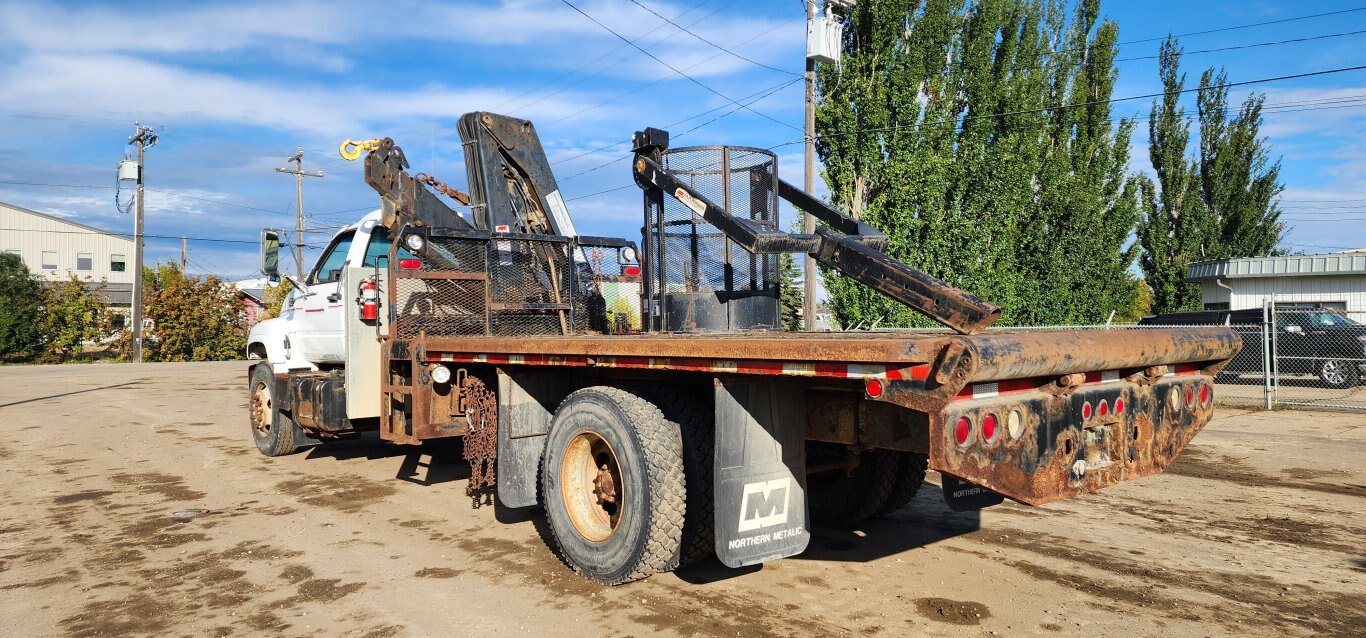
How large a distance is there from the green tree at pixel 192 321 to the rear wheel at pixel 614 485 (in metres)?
34.3

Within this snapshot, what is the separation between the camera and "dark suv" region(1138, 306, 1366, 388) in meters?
16.7

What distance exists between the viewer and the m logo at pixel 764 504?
3.98 meters

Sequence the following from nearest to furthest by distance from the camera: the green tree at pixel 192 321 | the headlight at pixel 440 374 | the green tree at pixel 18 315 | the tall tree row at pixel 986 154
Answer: the headlight at pixel 440 374 → the tall tree row at pixel 986 154 → the green tree at pixel 18 315 → the green tree at pixel 192 321

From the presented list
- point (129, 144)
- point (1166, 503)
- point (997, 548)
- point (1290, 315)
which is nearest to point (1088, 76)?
point (1290, 315)

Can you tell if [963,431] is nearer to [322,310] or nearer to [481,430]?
[481,430]

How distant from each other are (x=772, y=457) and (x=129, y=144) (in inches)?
1778

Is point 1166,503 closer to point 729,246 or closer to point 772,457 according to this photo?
point 729,246

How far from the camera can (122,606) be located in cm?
456

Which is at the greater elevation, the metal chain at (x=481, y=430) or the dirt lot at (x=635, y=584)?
the metal chain at (x=481, y=430)

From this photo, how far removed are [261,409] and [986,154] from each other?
1900 centimetres

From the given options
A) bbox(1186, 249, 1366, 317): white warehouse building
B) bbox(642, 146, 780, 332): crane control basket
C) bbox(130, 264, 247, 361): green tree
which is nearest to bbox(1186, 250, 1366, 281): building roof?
bbox(1186, 249, 1366, 317): white warehouse building

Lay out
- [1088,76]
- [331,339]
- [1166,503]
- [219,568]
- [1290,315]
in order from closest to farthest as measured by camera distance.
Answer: [219,568], [1166,503], [331,339], [1290,315], [1088,76]

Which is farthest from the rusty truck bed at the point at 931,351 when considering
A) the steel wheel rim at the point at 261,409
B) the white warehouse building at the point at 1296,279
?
the white warehouse building at the point at 1296,279

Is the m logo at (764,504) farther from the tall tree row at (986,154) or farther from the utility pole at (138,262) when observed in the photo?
the utility pole at (138,262)
